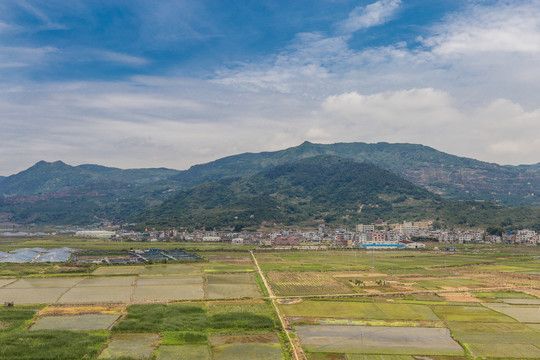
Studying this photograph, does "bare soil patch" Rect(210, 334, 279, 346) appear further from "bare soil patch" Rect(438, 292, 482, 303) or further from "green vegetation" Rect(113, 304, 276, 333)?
"bare soil patch" Rect(438, 292, 482, 303)

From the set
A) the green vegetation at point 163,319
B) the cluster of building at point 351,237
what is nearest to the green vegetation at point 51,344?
the green vegetation at point 163,319

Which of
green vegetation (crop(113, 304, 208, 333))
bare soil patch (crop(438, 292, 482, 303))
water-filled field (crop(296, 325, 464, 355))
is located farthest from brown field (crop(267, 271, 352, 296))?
water-filled field (crop(296, 325, 464, 355))

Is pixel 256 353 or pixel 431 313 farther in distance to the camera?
pixel 431 313

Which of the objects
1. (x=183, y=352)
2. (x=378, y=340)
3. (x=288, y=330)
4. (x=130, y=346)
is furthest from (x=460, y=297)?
(x=130, y=346)

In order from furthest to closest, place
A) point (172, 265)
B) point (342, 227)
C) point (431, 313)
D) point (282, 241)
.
Answer: point (342, 227) < point (282, 241) < point (172, 265) < point (431, 313)

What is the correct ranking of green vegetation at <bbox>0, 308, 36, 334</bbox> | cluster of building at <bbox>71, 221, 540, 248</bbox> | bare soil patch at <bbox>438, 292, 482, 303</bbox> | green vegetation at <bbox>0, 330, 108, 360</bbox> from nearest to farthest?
green vegetation at <bbox>0, 330, 108, 360</bbox>, green vegetation at <bbox>0, 308, 36, 334</bbox>, bare soil patch at <bbox>438, 292, 482, 303</bbox>, cluster of building at <bbox>71, 221, 540, 248</bbox>

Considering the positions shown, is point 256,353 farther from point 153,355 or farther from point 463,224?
point 463,224

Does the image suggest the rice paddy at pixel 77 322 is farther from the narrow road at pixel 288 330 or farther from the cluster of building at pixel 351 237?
the cluster of building at pixel 351 237

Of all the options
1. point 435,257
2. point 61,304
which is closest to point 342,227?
point 435,257
